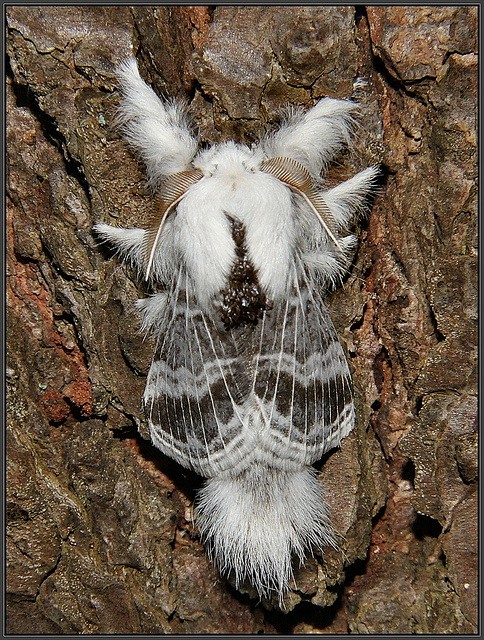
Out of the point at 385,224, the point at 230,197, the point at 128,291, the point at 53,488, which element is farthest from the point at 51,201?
the point at 385,224

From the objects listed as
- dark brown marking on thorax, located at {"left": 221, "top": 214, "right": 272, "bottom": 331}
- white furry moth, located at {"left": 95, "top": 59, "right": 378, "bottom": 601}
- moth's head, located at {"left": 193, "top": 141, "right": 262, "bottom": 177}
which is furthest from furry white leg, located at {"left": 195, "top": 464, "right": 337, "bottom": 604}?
moth's head, located at {"left": 193, "top": 141, "right": 262, "bottom": 177}

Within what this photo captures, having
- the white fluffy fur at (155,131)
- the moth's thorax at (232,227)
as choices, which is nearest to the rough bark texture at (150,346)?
the white fluffy fur at (155,131)

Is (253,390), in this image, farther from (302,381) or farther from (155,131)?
(155,131)

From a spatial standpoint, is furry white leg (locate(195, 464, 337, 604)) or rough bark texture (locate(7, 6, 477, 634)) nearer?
rough bark texture (locate(7, 6, 477, 634))

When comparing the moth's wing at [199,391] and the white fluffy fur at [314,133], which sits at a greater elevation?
the white fluffy fur at [314,133]

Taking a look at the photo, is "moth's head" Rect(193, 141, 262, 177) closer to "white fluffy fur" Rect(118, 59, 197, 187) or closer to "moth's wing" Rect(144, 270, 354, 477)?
"white fluffy fur" Rect(118, 59, 197, 187)

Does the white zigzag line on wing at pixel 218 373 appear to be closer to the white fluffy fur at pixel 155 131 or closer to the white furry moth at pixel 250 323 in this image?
the white furry moth at pixel 250 323

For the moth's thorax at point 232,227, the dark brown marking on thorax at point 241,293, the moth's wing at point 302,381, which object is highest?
the moth's thorax at point 232,227
